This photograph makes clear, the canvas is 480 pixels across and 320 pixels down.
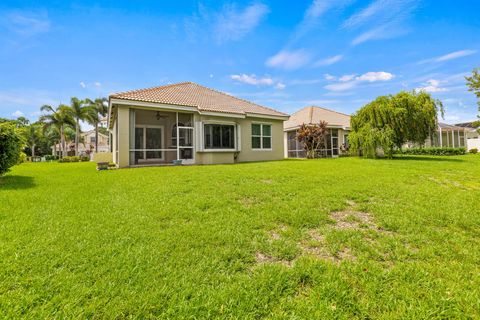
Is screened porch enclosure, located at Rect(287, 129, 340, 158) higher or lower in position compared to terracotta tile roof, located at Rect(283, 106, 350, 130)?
lower

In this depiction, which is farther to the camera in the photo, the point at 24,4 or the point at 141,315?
the point at 24,4

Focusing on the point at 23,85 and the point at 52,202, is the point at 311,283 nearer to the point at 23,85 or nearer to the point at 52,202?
the point at 52,202

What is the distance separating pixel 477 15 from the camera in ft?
35.3

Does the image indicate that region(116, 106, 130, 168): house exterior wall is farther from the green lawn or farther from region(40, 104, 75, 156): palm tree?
region(40, 104, 75, 156): palm tree

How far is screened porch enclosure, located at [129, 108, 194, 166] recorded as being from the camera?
48.4ft

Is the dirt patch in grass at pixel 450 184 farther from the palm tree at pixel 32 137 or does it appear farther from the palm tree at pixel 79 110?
the palm tree at pixel 32 137

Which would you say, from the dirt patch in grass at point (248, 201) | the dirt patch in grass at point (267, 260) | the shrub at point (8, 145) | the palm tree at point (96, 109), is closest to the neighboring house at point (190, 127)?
the shrub at point (8, 145)

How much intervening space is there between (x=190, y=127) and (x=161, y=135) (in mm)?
4221

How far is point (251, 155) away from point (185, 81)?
355 inches

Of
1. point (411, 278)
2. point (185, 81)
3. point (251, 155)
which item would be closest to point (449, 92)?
point (251, 155)

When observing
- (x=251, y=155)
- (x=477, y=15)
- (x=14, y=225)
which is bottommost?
(x=14, y=225)

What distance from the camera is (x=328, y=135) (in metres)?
24.5

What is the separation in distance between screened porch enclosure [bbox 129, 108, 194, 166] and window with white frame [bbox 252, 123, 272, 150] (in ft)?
16.9

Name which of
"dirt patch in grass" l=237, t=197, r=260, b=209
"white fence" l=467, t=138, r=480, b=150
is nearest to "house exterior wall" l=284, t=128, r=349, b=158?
"dirt patch in grass" l=237, t=197, r=260, b=209
